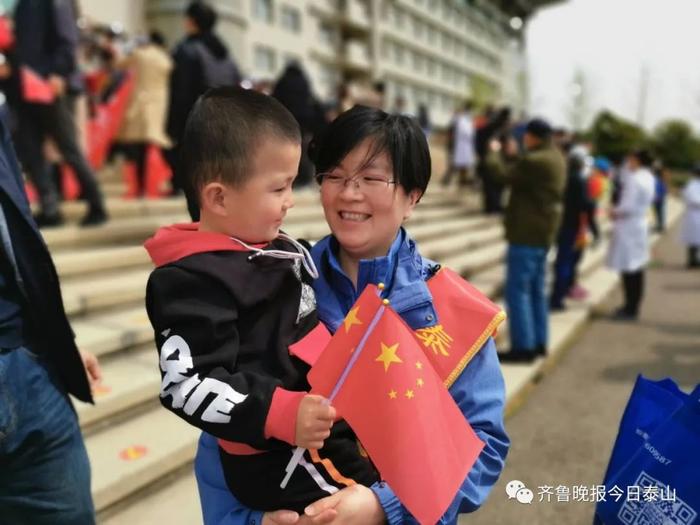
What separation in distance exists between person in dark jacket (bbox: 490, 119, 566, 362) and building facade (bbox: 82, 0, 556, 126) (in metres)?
8.59

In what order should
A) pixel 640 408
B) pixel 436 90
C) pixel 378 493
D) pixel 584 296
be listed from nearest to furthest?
pixel 378 493, pixel 640 408, pixel 584 296, pixel 436 90

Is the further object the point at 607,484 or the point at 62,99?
the point at 62,99

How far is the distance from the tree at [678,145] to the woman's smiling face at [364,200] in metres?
41.3

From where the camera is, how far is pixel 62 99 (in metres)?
4.33

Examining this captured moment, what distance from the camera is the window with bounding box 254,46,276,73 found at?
25719mm

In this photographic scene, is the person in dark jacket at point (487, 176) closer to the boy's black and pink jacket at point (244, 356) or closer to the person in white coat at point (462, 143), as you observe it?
the person in white coat at point (462, 143)

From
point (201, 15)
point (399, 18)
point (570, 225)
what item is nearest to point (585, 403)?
point (570, 225)

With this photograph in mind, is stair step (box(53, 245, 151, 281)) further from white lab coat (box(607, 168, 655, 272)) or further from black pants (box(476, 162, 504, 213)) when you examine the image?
black pants (box(476, 162, 504, 213))

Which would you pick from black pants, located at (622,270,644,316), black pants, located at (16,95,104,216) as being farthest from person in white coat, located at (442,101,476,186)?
black pants, located at (16,95,104,216)

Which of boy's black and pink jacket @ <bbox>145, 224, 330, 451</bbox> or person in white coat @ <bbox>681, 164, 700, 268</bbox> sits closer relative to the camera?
boy's black and pink jacket @ <bbox>145, 224, 330, 451</bbox>

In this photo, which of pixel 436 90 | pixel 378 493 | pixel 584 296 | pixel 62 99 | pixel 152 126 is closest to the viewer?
pixel 378 493

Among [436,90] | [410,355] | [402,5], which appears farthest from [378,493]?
[436,90]

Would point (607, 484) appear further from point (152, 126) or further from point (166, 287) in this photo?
point (152, 126)

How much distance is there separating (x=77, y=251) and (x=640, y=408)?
395 centimetres
